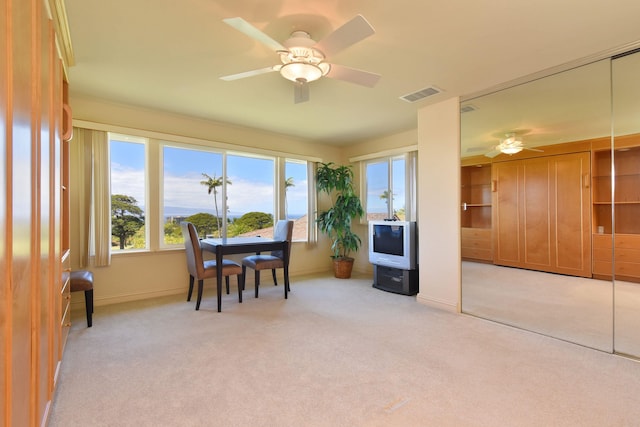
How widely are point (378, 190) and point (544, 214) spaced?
2616 millimetres

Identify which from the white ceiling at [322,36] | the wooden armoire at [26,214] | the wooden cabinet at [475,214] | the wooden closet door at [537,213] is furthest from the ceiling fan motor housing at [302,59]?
the wooden closet door at [537,213]

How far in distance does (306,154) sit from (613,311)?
14.3ft

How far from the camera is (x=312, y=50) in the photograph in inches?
79.6

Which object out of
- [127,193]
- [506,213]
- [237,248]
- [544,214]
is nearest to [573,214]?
[544,214]

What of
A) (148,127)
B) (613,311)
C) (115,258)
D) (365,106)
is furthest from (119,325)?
(613,311)

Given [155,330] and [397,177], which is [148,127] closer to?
[155,330]

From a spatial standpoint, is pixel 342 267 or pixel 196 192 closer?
pixel 196 192

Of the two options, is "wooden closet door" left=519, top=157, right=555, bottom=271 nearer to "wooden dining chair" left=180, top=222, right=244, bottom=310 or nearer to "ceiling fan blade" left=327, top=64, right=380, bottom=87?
"ceiling fan blade" left=327, top=64, right=380, bottom=87

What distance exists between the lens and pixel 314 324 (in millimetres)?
2986

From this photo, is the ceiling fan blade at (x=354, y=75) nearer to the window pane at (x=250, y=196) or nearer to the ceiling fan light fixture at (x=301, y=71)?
the ceiling fan light fixture at (x=301, y=71)

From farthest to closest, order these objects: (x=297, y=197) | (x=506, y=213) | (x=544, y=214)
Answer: (x=297, y=197), (x=506, y=213), (x=544, y=214)

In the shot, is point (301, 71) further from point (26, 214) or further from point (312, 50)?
point (26, 214)

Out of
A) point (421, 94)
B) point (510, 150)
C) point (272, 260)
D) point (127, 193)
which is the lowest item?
point (272, 260)

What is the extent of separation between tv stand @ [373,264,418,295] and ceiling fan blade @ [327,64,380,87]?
8.58 feet
